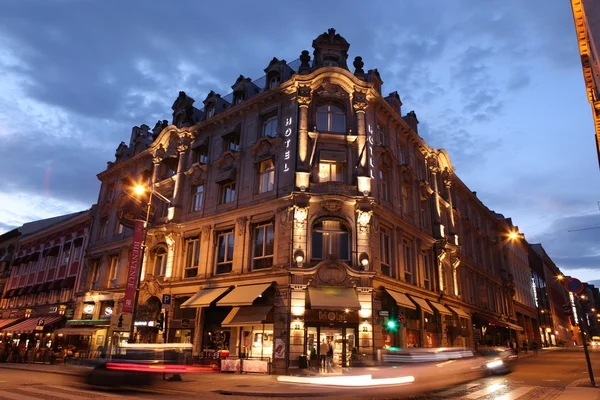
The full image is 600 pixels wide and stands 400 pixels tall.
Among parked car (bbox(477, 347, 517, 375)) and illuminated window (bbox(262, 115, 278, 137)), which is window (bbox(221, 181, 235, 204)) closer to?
illuminated window (bbox(262, 115, 278, 137))

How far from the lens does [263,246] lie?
80.5ft

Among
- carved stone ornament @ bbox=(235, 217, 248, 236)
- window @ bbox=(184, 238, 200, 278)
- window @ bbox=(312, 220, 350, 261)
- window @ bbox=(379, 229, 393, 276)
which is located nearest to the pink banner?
window @ bbox=(184, 238, 200, 278)

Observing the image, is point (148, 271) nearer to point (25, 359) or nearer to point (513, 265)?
point (25, 359)

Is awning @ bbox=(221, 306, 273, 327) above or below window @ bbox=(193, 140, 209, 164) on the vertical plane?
below

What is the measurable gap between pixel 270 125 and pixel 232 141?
3.49 m

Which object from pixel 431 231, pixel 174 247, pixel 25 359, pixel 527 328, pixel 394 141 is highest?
pixel 394 141

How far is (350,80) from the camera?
1030 inches

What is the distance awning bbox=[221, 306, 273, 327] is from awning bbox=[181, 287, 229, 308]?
145 cm

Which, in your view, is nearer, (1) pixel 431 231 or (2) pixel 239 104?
(2) pixel 239 104

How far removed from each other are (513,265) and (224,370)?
47.8 m

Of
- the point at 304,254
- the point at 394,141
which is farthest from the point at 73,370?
the point at 394,141

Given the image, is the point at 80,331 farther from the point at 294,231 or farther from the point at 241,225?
the point at 294,231

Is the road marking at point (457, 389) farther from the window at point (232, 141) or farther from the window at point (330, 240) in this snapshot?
the window at point (232, 141)

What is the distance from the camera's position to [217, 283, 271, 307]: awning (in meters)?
22.0
